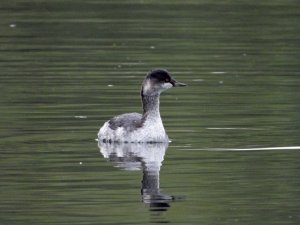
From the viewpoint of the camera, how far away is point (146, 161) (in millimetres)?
18922

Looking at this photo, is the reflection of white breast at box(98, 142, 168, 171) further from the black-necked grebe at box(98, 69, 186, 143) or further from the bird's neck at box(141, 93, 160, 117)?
the bird's neck at box(141, 93, 160, 117)

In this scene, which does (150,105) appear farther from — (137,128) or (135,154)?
(135,154)

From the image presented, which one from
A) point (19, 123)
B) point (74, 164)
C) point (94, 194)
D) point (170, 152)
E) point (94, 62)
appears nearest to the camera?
point (94, 194)

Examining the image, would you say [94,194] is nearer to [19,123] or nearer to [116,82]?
[19,123]

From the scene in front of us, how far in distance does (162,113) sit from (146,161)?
3850 mm

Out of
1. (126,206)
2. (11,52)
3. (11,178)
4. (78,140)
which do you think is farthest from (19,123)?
(11,52)


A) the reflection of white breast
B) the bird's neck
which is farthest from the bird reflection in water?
the bird's neck

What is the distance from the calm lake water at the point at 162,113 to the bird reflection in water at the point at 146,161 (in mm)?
29

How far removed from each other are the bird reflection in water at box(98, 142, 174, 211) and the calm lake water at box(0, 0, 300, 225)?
0.10ft

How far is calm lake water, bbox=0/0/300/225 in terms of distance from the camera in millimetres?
15922

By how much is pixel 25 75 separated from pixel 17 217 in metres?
11.5

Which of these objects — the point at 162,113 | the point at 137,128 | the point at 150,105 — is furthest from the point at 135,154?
the point at 162,113

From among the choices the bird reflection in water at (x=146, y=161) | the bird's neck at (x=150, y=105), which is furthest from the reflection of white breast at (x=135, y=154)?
the bird's neck at (x=150, y=105)

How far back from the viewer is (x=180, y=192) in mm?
16547
